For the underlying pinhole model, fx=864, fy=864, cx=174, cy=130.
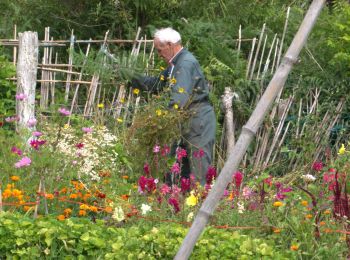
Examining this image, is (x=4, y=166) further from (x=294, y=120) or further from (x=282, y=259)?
(x=294, y=120)

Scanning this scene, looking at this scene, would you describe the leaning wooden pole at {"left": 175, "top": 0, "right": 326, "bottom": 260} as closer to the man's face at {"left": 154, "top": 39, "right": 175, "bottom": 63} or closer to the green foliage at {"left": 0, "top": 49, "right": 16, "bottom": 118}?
the man's face at {"left": 154, "top": 39, "right": 175, "bottom": 63}

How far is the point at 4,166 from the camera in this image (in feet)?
19.6

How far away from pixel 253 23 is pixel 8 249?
266 inches

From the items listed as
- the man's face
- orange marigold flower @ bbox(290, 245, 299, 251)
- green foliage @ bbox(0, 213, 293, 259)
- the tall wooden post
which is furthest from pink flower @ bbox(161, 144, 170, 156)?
the tall wooden post

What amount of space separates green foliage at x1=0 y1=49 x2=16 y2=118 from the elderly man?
95.5 inches

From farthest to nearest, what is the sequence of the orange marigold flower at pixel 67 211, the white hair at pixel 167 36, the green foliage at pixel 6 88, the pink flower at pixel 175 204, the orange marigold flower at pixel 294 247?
1. the green foliage at pixel 6 88
2. the white hair at pixel 167 36
3. the orange marigold flower at pixel 67 211
4. the pink flower at pixel 175 204
5. the orange marigold flower at pixel 294 247

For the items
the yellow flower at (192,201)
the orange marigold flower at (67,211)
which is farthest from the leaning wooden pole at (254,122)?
the orange marigold flower at (67,211)

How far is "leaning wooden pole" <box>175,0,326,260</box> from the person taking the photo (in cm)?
217

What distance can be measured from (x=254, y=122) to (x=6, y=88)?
7.48 meters

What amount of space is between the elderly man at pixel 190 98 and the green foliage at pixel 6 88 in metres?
2.43

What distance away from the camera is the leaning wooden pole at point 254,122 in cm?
217

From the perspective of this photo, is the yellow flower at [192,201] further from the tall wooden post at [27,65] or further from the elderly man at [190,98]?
the tall wooden post at [27,65]

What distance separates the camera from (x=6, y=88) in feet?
31.0

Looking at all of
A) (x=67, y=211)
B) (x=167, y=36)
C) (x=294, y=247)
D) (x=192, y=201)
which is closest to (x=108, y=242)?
(x=192, y=201)
